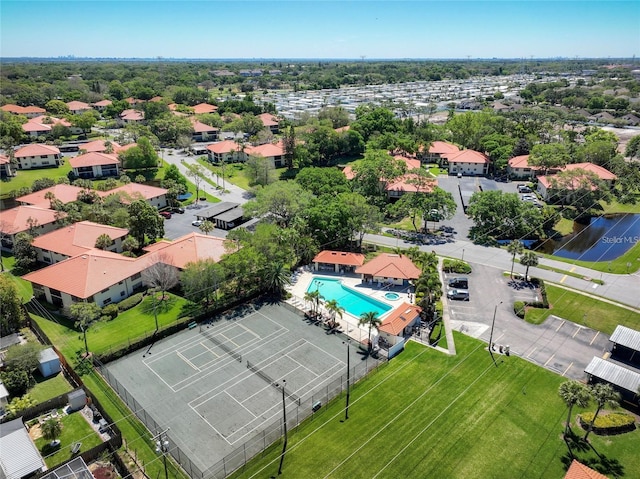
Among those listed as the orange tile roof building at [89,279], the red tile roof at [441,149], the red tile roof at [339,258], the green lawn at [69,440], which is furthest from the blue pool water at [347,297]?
the red tile roof at [441,149]

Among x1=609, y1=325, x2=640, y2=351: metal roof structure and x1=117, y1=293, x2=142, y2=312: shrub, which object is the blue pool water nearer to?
x1=117, y1=293, x2=142, y2=312: shrub

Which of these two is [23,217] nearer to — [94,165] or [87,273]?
[87,273]

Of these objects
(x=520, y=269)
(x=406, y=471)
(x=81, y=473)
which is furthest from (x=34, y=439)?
(x=520, y=269)

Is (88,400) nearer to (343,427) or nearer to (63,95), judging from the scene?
(343,427)

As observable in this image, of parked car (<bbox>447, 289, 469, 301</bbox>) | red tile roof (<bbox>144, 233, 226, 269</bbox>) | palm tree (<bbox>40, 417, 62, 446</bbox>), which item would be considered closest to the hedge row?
parked car (<bbox>447, 289, 469, 301</bbox>)

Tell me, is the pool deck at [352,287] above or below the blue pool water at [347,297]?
above

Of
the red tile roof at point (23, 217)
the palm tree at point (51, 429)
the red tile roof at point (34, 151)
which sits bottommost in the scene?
the palm tree at point (51, 429)

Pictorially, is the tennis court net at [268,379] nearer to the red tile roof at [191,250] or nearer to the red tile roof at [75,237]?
the red tile roof at [191,250]
